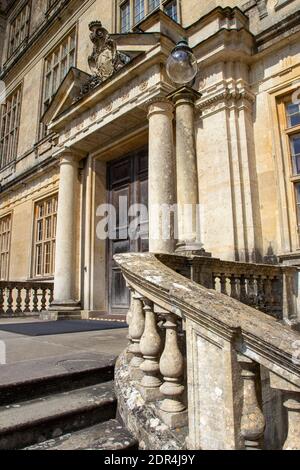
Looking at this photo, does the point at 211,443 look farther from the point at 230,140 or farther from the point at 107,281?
the point at 107,281

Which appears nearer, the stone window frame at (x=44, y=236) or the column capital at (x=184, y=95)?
the column capital at (x=184, y=95)

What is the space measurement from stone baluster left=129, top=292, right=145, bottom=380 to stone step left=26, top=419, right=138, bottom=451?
1.24 ft

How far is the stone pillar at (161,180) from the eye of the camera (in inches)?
209

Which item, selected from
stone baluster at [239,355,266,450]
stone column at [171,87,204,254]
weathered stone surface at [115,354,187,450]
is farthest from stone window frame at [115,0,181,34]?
stone baluster at [239,355,266,450]

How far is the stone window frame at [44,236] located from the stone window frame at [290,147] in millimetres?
7123

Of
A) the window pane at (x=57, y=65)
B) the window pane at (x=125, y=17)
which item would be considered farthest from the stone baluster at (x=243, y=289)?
the window pane at (x=57, y=65)

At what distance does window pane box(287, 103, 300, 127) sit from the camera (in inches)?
212

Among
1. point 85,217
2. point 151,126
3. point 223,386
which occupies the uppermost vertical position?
point 151,126

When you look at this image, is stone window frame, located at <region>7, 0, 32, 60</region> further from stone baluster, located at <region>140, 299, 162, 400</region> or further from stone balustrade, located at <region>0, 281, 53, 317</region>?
stone baluster, located at <region>140, 299, 162, 400</region>

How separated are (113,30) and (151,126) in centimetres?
494

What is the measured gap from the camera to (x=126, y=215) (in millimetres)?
7930

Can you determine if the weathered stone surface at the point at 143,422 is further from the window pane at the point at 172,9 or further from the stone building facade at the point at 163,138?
the window pane at the point at 172,9

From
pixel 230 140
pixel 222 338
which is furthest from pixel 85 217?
pixel 222 338
